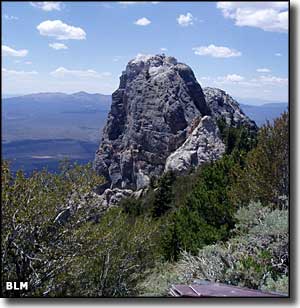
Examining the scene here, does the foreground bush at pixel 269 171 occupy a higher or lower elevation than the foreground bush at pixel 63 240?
higher

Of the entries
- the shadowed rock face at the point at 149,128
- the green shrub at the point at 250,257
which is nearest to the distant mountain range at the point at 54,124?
the green shrub at the point at 250,257

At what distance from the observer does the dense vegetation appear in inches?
133

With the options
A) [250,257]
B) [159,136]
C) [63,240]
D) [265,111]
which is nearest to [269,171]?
[265,111]

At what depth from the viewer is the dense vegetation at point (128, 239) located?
3.39m

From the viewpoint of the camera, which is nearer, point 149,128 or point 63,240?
point 63,240

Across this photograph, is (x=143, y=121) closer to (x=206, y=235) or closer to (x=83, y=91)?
(x=206, y=235)

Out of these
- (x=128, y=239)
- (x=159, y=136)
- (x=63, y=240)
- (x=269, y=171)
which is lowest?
(x=128, y=239)

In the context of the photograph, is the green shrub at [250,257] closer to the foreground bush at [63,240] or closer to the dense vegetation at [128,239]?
the dense vegetation at [128,239]

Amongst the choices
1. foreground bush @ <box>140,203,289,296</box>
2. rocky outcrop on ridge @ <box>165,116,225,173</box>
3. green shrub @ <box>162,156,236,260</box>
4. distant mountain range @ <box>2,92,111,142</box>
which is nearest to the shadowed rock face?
rocky outcrop on ridge @ <box>165,116,225,173</box>

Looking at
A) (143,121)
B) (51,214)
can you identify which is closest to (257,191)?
(51,214)

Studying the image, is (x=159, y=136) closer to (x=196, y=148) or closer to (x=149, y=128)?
(x=196, y=148)

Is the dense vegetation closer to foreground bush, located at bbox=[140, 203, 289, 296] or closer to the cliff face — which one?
foreground bush, located at bbox=[140, 203, 289, 296]

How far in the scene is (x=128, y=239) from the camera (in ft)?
14.6

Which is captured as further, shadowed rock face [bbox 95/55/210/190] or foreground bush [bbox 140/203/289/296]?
shadowed rock face [bbox 95/55/210/190]
